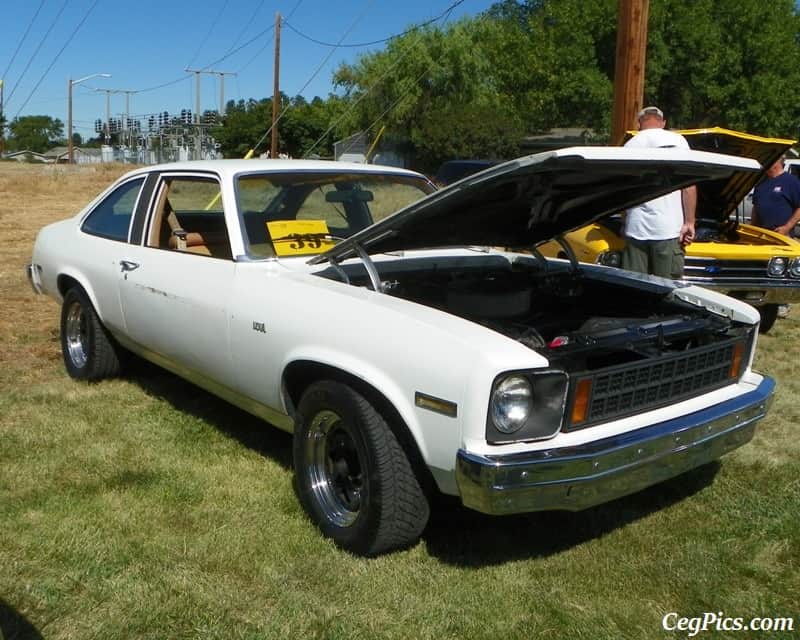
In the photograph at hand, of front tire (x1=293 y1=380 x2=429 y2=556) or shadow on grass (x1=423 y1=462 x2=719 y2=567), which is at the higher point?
front tire (x1=293 y1=380 x2=429 y2=556)

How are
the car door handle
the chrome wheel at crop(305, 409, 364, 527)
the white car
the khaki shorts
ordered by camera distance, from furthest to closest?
the khaki shorts
the car door handle
the chrome wheel at crop(305, 409, 364, 527)
the white car

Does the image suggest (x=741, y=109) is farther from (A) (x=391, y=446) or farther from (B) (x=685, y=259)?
(A) (x=391, y=446)

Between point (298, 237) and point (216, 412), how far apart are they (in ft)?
4.80

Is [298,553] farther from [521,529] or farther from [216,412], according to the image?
[216,412]

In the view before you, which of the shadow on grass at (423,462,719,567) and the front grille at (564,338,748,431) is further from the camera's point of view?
the shadow on grass at (423,462,719,567)

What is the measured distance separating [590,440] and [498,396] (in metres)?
0.39

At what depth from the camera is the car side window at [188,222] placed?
4653 mm

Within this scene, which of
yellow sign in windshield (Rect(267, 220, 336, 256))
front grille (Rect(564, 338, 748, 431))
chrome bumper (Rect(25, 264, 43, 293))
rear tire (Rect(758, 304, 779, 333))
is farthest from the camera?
rear tire (Rect(758, 304, 779, 333))

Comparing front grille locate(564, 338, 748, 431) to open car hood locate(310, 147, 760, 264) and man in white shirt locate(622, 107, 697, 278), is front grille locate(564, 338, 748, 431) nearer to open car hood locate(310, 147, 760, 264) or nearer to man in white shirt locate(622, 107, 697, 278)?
open car hood locate(310, 147, 760, 264)

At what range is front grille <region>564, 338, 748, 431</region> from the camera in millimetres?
3006

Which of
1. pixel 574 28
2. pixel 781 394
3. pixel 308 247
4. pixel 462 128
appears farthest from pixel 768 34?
pixel 308 247

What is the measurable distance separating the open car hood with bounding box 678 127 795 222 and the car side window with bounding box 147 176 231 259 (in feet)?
12.9

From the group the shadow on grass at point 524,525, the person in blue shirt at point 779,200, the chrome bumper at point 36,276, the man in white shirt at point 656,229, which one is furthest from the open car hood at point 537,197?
the person in blue shirt at point 779,200

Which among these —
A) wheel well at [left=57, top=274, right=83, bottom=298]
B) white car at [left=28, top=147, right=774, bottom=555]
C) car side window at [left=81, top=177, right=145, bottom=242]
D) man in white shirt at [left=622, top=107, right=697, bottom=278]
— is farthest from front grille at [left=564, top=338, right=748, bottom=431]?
wheel well at [left=57, top=274, right=83, bottom=298]
